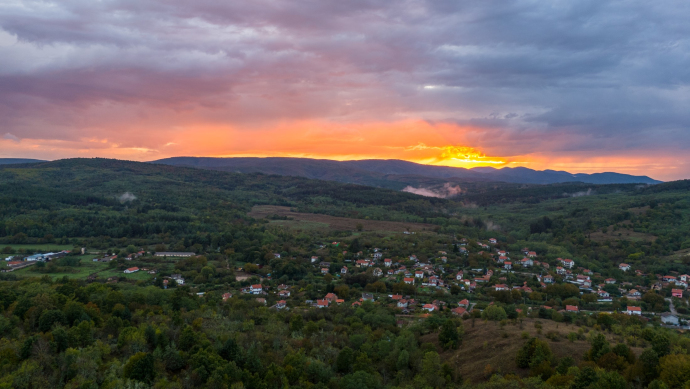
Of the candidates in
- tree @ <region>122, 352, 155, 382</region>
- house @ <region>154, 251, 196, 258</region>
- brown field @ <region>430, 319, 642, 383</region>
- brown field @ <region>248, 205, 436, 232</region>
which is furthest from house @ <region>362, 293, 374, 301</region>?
brown field @ <region>248, 205, 436, 232</region>

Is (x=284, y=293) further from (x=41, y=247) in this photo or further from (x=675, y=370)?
(x=41, y=247)

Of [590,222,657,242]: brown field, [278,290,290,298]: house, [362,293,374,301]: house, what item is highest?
[590,222,657,242]: brown field

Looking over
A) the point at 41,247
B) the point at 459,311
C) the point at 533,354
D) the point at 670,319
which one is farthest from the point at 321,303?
the point at 41,247

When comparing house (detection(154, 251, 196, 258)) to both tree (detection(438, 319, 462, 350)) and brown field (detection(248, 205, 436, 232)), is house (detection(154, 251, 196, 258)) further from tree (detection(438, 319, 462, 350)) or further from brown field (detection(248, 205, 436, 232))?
tree (detection(438, 319, 462, 350))

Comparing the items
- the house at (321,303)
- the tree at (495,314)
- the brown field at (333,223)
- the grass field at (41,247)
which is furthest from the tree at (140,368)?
the brown field at (333,223)

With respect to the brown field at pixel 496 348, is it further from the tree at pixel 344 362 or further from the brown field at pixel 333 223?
the brown field at pixel 333 223
